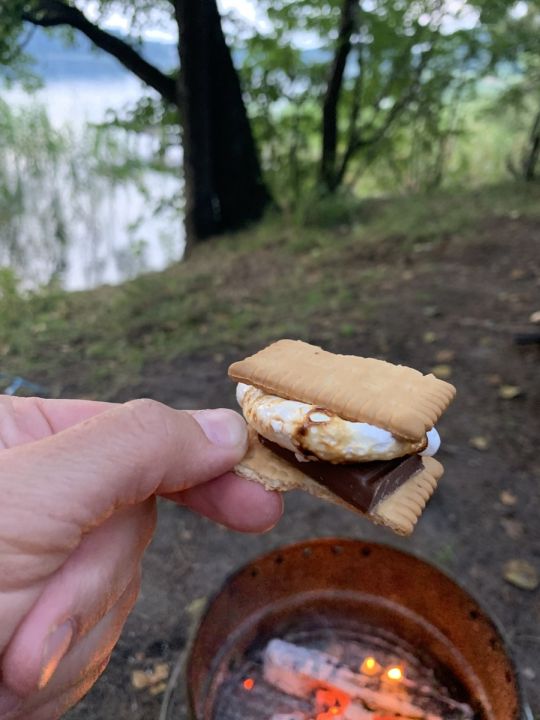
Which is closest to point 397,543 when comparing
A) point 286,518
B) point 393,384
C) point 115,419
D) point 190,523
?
point 286,518

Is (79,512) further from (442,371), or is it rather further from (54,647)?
(442,371)

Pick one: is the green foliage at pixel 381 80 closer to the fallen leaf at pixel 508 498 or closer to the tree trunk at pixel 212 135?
the tree trunk at pixel 212 135

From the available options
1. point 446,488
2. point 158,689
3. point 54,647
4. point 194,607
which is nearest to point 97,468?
point 54,647

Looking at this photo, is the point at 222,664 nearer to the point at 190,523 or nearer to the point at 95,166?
the point at 190,523

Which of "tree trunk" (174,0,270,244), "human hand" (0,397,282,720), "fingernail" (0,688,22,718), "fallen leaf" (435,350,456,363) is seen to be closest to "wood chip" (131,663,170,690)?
"human hand" (0,397,282,720)

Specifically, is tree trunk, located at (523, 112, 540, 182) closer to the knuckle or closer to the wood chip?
the wood chip

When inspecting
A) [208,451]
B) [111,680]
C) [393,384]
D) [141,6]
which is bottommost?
[111,680]
